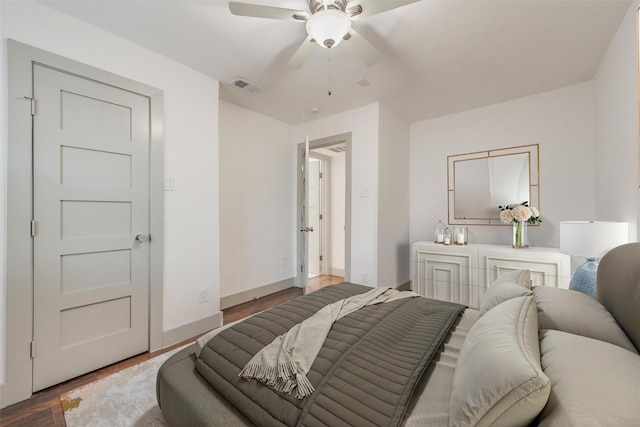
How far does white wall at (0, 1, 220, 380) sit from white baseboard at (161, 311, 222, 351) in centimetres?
4

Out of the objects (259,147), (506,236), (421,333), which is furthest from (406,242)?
(421,333)

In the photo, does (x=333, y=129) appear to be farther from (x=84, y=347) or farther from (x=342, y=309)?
(x=84, y=347)

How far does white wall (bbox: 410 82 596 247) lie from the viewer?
2846mm

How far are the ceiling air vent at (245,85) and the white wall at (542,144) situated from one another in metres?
2.46

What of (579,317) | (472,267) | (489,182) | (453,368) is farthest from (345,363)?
(489,182)

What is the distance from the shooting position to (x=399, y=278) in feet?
12.3

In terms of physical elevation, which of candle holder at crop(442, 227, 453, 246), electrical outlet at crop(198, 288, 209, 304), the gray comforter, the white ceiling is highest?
the white ceiling

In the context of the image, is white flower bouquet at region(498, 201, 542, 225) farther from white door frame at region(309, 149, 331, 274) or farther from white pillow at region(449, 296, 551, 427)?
white door frame at region(309, 149, 331, 274)

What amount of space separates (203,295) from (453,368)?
2.28 m

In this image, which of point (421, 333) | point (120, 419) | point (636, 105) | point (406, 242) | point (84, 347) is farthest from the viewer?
point (406, 242)

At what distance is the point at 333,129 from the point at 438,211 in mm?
1876

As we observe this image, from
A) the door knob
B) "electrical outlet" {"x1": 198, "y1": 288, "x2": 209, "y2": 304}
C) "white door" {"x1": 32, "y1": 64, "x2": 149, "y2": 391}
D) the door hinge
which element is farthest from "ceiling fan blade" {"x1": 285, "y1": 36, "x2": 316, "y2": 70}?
"electrical outlet" {"x1": 198, "y1": 288, "x2": 209, "y2": 304}

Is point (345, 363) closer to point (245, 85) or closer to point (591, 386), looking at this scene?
point (591, 386)

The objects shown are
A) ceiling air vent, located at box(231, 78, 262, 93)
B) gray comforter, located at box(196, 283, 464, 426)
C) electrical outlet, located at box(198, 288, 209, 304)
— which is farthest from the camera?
ceiling air vent, located at box(231, 78, 262, 93)
